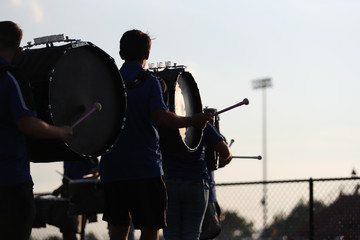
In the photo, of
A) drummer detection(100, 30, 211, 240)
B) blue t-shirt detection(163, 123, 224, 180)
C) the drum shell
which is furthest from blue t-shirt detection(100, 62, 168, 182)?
the drum shell

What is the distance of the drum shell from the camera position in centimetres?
987

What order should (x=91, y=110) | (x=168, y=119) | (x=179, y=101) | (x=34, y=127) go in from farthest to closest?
1. (x=179, y=101)
2. (x=168, y=119)
3. (x=91, y=110)
4. (x=34, y=127)

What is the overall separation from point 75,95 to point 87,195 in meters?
5.34

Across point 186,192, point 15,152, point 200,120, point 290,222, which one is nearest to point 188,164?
point 186,192

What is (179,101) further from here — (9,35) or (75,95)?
(9,35)

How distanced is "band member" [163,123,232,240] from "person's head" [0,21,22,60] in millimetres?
2366

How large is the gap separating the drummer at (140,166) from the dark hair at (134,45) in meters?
0.14

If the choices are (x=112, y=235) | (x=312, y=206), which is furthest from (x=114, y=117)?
(x=312, y=206)

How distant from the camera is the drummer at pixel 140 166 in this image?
515cm

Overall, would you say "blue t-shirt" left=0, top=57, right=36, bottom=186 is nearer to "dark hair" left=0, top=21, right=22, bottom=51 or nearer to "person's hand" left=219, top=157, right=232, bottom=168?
"dark hair" left=0, top=21, right=22, bottom=51

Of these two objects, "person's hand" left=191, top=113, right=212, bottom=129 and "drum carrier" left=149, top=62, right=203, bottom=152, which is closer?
"person's hand" left=191, top=113, right=212, bottom=129

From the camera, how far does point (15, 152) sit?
4.13 m

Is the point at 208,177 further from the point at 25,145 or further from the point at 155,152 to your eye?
the point at 25,145

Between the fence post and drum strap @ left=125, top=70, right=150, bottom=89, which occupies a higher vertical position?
drum strap @ left=125, top=70, right=150, bottom=89
